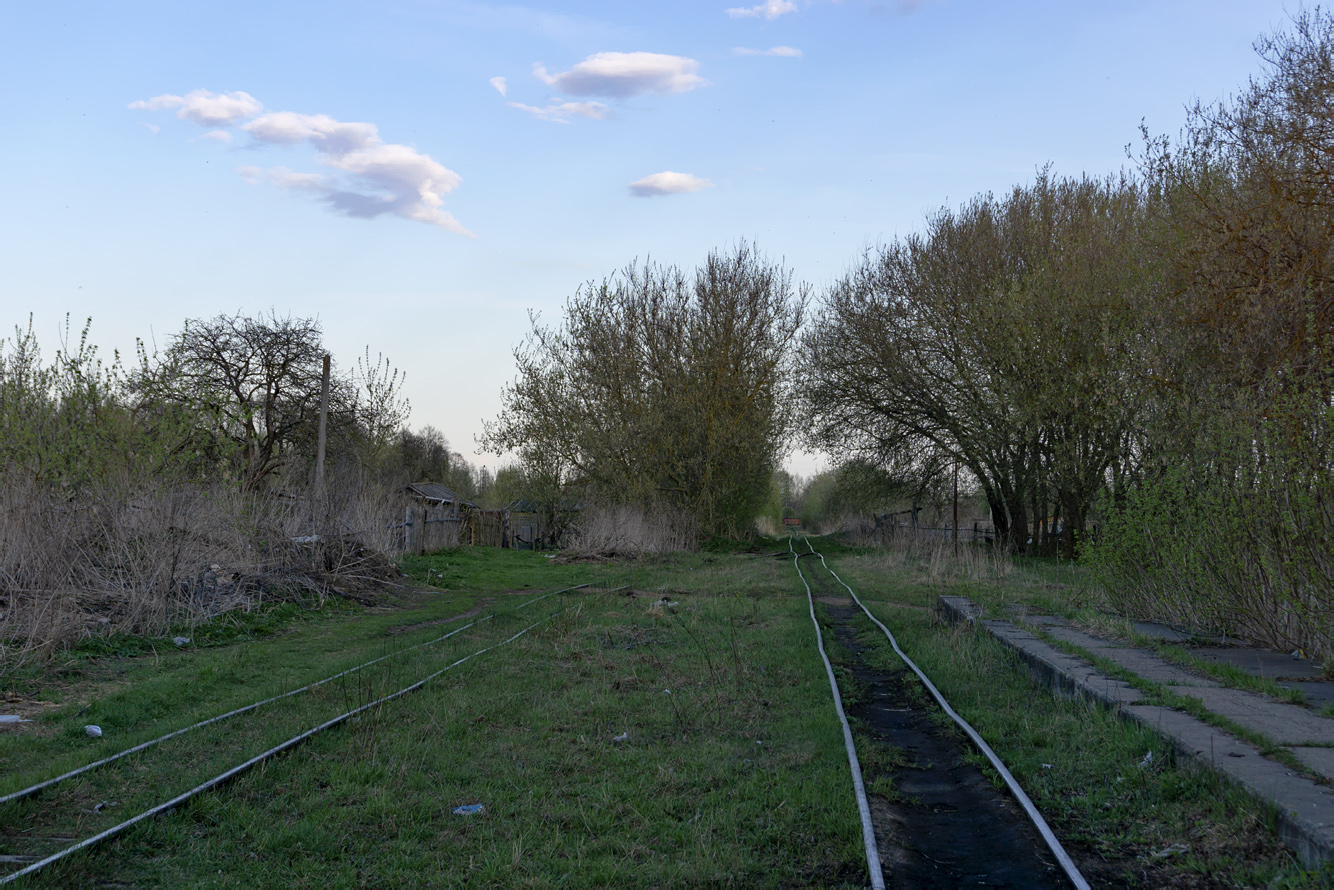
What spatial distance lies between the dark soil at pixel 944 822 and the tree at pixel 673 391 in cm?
2375

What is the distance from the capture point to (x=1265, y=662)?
816 cm

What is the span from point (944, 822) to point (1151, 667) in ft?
12.9

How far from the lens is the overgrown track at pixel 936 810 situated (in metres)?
4.35

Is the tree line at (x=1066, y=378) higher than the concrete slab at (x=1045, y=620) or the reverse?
higher

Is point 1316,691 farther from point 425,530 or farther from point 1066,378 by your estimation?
point 425,530

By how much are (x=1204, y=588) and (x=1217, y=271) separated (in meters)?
6.56

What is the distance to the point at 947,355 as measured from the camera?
26.1 metres

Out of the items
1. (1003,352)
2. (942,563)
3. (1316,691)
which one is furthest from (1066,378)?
(1316,691)

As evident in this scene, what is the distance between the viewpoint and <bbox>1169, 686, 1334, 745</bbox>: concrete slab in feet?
18.2

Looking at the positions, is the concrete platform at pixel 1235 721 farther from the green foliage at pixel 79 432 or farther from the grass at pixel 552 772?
the green foliage at pixel 79 432

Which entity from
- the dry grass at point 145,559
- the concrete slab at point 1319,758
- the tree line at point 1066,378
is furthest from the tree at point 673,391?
the concrete slab at point 1319,758

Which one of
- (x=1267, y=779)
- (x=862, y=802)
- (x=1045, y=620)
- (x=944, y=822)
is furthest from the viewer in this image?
(x=1045, y=620)

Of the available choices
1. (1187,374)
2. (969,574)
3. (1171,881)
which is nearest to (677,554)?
(969,574)

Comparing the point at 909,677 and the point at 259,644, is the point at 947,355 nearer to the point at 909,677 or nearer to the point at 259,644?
the point at 909,677
